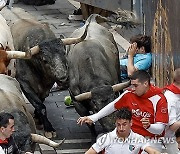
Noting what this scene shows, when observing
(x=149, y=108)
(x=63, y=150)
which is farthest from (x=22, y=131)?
(x=63, y=150)

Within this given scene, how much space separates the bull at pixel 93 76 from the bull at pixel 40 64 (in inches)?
9.8

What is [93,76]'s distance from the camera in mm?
12266

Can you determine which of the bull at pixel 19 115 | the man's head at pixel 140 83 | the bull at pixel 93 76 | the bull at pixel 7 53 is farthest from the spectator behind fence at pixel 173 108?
the bull at pixel 7 53

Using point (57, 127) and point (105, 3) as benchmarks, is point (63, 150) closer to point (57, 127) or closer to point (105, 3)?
point (57, 127)

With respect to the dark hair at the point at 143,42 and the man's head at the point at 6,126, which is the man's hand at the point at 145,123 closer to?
the man's head at the point at 6,126

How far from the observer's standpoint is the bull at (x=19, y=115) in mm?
9516

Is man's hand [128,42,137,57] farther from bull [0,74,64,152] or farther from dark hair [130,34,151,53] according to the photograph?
bull [0,74,64,152]

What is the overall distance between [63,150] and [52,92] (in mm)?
3354

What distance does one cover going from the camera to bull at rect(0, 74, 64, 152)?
31.2 feet

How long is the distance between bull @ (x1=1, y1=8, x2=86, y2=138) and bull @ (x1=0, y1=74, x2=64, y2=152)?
766 mm

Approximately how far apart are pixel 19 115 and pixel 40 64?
9.13ft

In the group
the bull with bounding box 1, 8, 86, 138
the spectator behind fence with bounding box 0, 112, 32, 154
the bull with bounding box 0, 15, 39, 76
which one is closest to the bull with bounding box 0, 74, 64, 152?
the bull with bounding box 0, 15, 39, 76

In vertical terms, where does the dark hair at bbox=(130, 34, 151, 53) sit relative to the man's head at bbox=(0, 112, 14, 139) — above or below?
below

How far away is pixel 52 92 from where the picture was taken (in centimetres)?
1555
